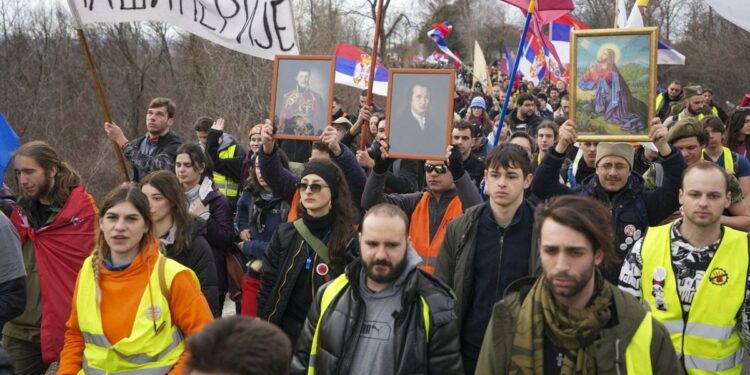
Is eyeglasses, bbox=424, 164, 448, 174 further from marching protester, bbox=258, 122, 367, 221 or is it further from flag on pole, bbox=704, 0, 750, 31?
flag on pole, bbox=704, 0, 750, 31

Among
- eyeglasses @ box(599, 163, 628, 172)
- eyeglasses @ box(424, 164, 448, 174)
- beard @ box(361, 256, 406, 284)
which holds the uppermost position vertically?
eyeglasses @ box(599, 163, 628, 172)

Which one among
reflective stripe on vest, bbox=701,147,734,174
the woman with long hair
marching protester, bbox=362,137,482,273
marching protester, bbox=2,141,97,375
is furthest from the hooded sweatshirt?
the woman with long hair

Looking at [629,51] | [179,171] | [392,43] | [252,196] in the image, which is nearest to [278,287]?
[179,171]

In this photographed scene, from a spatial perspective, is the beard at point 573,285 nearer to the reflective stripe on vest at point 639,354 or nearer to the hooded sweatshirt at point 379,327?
the reflective stripe on vest at point 639,354

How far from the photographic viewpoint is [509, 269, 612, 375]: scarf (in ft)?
10.2

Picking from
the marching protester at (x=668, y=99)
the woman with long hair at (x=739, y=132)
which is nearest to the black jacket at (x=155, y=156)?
the woman with long hair at (x=739, y=132)

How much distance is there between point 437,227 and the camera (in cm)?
562

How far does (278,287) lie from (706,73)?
27397 mm

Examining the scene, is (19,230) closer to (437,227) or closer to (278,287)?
(278,287)

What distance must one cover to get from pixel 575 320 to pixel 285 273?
2.20 metres

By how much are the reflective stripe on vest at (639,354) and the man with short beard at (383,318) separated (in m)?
0.96

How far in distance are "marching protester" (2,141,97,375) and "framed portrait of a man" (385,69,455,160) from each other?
2.15 metres

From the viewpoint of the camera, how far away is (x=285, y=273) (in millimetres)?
4918

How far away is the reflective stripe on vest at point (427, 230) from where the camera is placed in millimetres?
5543
